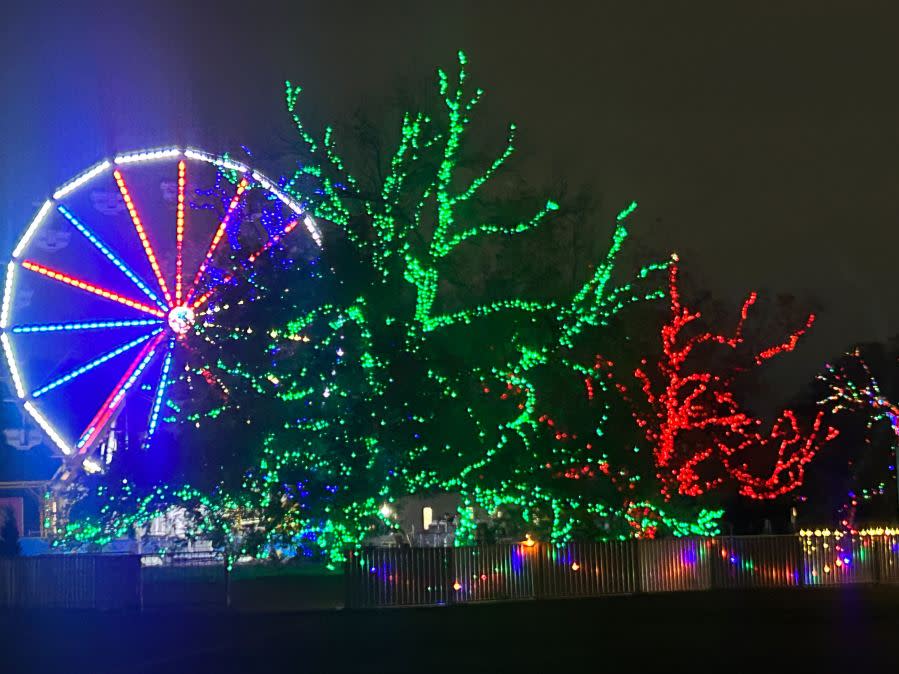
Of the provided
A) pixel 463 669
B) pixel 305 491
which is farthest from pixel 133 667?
pixel 305 491

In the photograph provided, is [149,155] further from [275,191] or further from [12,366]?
[12,366]

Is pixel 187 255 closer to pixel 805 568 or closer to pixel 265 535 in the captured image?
pixel 265 535

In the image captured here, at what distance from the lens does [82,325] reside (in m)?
29.2

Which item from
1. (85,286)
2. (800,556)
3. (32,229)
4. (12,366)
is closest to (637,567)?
(800,556)

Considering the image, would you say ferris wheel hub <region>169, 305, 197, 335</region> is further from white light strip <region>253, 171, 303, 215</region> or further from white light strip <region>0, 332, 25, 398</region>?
white light strip <region>0, 332, 25, 398</region>

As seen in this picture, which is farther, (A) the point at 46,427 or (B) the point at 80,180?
(B) the point at 80,180

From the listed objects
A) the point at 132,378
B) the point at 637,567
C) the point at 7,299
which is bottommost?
the point at 637,567

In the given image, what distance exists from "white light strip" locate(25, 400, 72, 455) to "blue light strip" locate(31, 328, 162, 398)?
29 centimetres

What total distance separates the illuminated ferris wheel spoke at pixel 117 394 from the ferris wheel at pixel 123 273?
31mm

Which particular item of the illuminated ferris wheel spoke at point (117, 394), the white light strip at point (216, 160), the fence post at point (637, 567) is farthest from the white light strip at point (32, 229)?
the fence post at point (637, 567)

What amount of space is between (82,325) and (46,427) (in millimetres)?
2388

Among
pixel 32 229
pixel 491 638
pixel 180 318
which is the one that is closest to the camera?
pixel 491 638

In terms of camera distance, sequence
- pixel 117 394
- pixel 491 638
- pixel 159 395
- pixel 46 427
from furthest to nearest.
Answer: pixel 46 427 → pixel 117 394 → pixel 159 395 → pixel 491 638

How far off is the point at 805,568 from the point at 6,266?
19557mm
